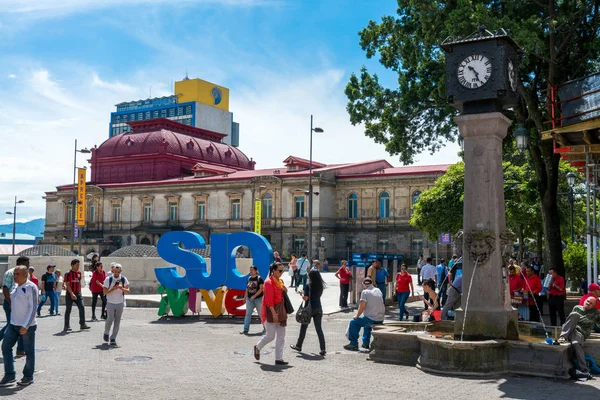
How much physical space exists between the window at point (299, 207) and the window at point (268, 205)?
2692 millimetres

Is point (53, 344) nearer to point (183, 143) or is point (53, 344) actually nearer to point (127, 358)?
point (127, 358)

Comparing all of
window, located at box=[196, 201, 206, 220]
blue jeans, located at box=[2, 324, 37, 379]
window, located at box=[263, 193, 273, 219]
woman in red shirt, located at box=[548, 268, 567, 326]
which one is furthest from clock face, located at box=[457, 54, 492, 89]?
window, located at box=[196, 201, 206, 220]

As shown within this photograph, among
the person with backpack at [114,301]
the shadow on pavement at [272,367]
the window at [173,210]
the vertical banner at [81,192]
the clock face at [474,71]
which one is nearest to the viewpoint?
the shadow on pavement at [272,367]

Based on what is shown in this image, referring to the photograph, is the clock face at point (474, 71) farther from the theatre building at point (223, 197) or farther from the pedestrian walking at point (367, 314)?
the theatre building at point (223, 197)

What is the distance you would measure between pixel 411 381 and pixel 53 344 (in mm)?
7557

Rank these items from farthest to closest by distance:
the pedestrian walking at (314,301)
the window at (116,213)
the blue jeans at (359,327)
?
the window at (116,213) → the blue jeans at (359,327) → the pedestrian walking at (314,301)

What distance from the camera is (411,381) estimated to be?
9.59 meters

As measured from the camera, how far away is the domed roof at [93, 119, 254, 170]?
235 ft

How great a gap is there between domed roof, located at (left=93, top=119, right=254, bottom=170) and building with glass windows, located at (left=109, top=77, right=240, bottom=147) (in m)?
40.1

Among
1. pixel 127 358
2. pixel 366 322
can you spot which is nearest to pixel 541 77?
pixel 366 322

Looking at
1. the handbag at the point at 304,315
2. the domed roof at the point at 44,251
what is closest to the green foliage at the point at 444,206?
the domed roof at the point at 44,251

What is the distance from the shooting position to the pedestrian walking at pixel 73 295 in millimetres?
15445

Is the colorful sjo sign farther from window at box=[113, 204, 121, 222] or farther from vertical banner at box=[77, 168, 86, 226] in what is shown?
window at box=[113, 204, 121, 222]

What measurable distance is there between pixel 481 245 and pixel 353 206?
4974 cm
